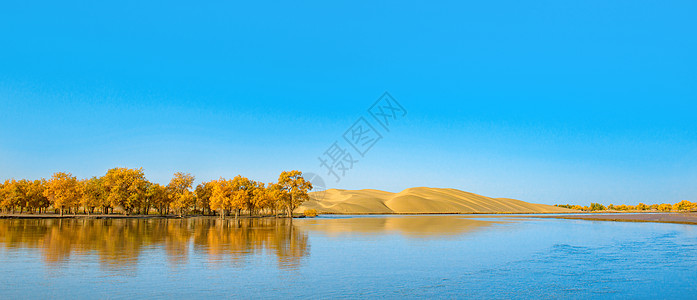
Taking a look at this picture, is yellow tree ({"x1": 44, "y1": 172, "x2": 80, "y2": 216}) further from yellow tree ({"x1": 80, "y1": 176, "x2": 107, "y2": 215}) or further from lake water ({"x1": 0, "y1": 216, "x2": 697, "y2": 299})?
lake water ({"x1": 0, "y1": 216, "x2": 697, "y2": 299})

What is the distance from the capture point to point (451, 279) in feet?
60.8

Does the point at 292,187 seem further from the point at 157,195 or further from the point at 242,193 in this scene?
the point at 157,195

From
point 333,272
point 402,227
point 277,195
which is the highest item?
point 277,195

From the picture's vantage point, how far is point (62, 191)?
95.3m

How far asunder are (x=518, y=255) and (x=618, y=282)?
363 inches

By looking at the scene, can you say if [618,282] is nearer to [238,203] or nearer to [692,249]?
[692,249]

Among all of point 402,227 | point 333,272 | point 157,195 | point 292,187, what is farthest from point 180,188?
point 333,272

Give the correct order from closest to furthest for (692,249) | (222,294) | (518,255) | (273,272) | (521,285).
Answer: (222,294) < (521,285) < (273,272) < (518,255) < (692,249)

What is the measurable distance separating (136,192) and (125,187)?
255 cm

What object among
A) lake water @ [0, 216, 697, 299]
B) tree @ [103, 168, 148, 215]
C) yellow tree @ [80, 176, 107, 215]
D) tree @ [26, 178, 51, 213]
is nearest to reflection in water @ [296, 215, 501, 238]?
lake water @ [0, 216, 697, 299]

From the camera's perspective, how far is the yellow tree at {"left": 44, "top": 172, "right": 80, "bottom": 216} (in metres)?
92.8

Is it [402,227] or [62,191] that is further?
[62,191]

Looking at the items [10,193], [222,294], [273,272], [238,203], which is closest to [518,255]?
[273,272]

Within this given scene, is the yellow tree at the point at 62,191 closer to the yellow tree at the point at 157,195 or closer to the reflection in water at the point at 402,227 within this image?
the yellow tree at the point at 157,195
